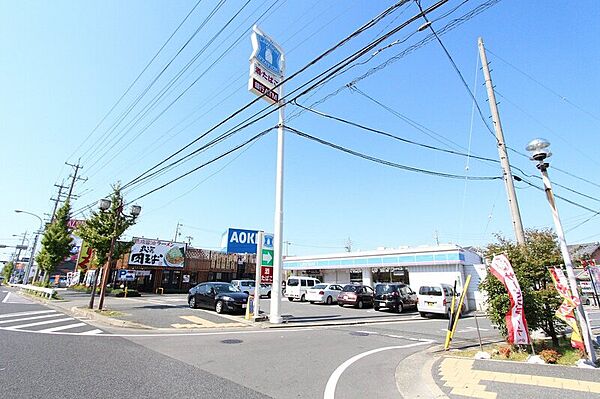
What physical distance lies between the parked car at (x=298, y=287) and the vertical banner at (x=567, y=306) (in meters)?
20.4

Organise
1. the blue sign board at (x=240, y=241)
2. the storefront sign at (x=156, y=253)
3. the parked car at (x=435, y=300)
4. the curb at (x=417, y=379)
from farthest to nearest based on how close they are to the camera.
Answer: the storefront sign at (x=156, y=253)
the parked car at (x=435, y=300)
the blue sign board at (x=240, y=241)
the curb at (x=417, y=379)

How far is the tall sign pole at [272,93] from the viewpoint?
1393cm

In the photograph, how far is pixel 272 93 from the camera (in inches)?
580

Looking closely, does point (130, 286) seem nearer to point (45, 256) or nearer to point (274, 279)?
point (45, 256)

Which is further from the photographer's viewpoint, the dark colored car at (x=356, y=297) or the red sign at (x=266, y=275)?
the dark colored car at (x=356, y=297)

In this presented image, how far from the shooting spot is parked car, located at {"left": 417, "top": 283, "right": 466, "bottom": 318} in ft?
59.0

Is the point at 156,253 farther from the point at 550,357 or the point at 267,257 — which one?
the point at 550,357

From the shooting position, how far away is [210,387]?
514 centimetres

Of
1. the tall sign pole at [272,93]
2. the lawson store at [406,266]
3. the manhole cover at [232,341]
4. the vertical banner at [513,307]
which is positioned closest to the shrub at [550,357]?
the vertical banner at [513,307]

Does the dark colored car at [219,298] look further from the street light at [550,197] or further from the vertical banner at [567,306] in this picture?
the street light at [550,197]

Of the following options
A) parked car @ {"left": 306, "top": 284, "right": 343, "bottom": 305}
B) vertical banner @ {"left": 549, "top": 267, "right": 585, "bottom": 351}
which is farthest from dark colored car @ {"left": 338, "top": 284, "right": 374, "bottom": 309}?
vertical banner @ {"left": 549, "top": 267, "right": 585, "bottom": 351}

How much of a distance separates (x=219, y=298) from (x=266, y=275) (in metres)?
3.25

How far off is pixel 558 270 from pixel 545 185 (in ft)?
6.34

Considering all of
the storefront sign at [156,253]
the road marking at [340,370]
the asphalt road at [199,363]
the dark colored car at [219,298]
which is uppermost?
the storefront sign at [156,253]
